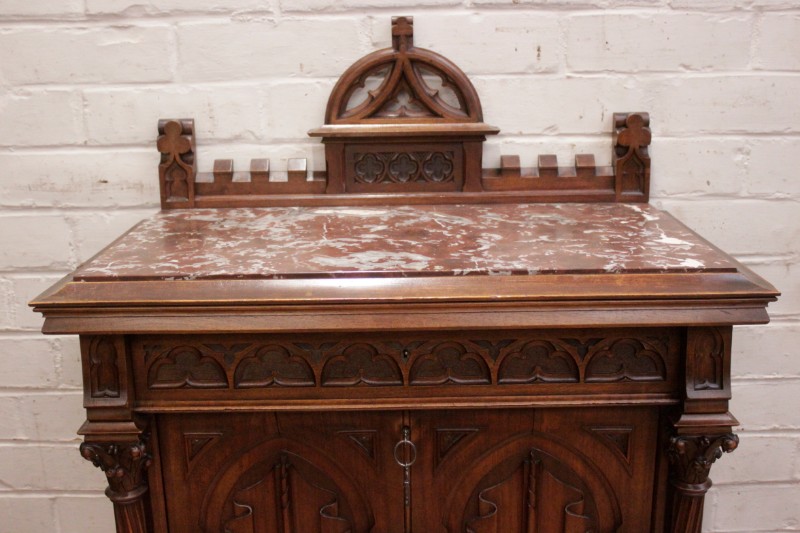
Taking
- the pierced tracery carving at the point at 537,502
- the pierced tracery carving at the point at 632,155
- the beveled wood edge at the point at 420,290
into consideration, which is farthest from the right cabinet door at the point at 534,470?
the pierced tracery carving at the point at 632,155

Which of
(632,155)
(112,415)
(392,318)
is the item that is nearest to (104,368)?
(112,415)

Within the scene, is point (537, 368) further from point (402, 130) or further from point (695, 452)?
point (402, 130)

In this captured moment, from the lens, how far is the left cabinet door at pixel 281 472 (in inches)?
45.1

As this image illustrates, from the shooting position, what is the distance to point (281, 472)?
3.82 ft

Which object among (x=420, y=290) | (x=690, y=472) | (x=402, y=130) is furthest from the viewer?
(x=402, y=130)

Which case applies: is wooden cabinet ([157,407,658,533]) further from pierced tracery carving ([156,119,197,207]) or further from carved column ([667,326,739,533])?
pierced tracery carving ([156,119,197,207])

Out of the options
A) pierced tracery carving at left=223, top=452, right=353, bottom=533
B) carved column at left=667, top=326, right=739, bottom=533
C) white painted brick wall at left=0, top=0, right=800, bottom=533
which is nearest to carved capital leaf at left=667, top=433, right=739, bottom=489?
carved column at left=667, top=326, right=739, bottom=533

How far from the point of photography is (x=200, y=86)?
1515 mm

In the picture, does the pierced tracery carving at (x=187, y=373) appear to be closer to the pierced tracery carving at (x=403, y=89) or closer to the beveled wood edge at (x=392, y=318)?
the beveled wood edge at (x=392, y=318)

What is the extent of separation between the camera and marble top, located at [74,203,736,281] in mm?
1035

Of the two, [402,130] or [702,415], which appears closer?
[702,415]

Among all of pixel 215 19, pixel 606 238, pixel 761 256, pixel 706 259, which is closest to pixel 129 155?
pixel 215 19

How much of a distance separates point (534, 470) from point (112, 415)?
642 mm

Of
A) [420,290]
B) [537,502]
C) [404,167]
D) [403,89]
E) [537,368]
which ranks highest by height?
[403,89]
